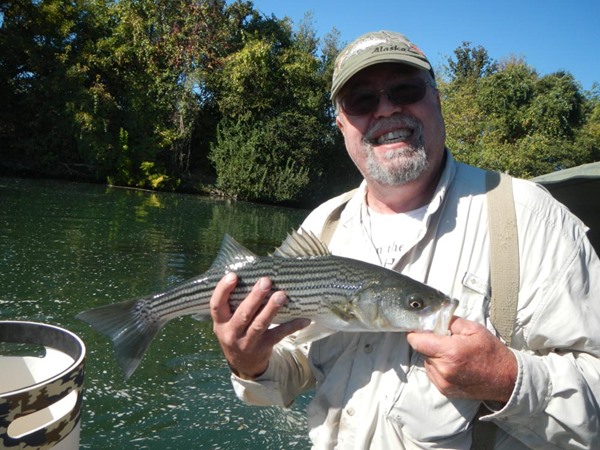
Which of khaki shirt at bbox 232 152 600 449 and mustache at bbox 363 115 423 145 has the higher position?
mustache at bbox 363 115 423 145

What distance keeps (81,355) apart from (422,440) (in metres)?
1.61

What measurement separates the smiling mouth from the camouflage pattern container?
1900mm

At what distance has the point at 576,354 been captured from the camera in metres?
2.41

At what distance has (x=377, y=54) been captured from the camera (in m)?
2.97

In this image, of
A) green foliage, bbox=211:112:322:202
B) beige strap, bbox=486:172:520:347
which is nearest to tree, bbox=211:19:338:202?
green foliage, bbox=211:112:322:202

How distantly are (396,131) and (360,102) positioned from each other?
0.88ft

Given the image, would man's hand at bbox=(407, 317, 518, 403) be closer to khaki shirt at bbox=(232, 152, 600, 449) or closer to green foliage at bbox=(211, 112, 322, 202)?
khaki shirt at bbox=(232, 152, 600, 449)

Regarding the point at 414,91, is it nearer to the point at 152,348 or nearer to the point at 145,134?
the point at 152,348

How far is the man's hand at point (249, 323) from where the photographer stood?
8.84 ft

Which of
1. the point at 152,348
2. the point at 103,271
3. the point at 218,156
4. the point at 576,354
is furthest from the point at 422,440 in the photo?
the point at 218,156

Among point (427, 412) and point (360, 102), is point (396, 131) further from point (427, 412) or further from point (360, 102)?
point (427, 412)

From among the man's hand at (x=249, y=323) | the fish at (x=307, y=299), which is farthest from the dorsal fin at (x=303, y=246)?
the man's hand at (x=249, y=323)

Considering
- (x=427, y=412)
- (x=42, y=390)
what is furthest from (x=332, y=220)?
(x=42, y=390)

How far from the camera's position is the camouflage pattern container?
2.17 m
